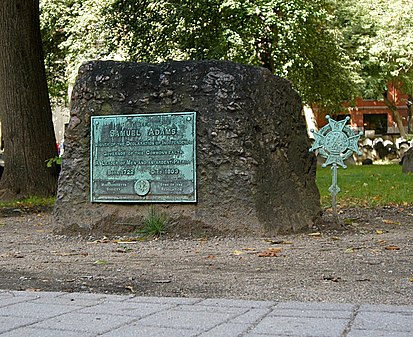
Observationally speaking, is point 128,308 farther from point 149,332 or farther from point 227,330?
point 227,330

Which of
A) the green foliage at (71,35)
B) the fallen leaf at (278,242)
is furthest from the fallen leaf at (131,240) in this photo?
the green foliage at (71,35)

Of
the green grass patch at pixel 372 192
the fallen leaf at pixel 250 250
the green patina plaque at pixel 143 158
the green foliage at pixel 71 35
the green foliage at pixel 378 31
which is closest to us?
the fallen leaf at pixel 250 250

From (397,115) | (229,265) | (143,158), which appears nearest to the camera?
(229,265)

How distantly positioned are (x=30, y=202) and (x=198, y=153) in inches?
275

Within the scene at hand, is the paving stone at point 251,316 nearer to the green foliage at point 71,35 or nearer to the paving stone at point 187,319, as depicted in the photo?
the paving stone at point 187,319

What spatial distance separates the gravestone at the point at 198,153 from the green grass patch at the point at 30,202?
5028 mm

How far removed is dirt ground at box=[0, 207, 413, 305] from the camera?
240 inches

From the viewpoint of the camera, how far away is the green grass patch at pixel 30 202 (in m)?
15.2

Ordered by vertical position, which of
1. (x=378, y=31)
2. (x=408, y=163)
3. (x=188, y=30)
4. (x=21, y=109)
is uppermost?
(x=378, y=31)

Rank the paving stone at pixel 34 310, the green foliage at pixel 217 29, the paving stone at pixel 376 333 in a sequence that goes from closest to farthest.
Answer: the paving stone at pixel 376 333 → the paving stone at pixel 34 310 → the green foliage at pixel 217 29

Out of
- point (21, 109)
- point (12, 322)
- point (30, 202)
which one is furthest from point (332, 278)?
point (21, 109)

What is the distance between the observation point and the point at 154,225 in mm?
9711

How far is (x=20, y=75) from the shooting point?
54.4ft

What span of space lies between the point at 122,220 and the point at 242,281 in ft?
12.3
